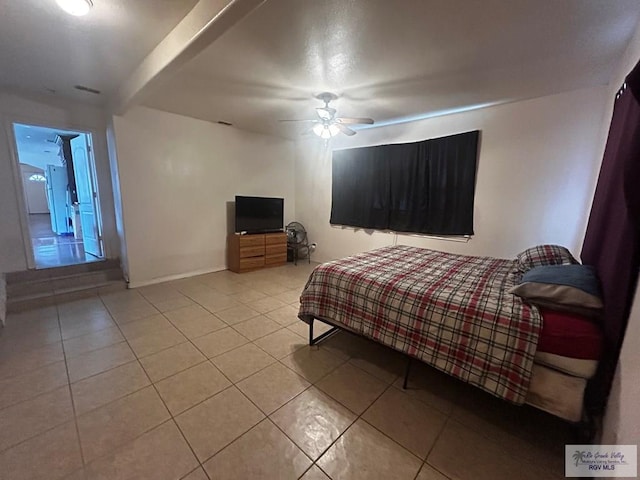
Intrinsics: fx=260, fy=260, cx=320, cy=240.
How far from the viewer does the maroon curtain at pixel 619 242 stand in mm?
1075

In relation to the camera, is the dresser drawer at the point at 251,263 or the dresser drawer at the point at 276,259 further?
the dresser drawer at the point at 276,259

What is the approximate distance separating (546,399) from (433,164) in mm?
2969

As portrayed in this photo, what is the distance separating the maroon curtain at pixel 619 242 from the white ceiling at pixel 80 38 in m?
2.46

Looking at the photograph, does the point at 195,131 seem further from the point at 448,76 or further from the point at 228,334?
the point at 448,76

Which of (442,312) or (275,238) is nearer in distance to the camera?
(442,312)

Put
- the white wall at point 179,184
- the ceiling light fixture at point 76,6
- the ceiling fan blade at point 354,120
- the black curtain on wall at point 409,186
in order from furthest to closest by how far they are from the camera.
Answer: the white wall at point 179,184, the black curtain on wall at point 409,186, the ceiling fan blade at point 354,120, the ceiling light fixture at point 76,6

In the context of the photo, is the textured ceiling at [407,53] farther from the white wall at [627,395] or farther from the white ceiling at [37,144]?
→ the white ceiling at [37,144]

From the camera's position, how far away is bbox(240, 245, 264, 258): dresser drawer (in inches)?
175

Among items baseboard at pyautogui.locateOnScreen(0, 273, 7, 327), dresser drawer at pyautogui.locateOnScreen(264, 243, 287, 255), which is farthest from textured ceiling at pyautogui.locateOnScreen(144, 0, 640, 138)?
baseboard at pyautogui.locateOnScreen(0, 273, 7, 327)

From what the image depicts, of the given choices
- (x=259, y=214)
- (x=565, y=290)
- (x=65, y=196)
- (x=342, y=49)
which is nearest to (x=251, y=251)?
(x=259, y=214)

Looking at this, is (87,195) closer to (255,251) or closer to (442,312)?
(255,251)

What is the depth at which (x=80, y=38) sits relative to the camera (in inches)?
76.5

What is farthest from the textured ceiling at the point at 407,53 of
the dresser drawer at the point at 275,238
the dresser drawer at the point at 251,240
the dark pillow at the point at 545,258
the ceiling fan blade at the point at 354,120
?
the dresser drawer at the point at 275,238

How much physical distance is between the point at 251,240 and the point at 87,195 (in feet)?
8.91
